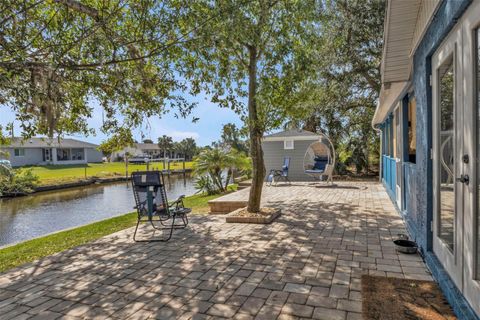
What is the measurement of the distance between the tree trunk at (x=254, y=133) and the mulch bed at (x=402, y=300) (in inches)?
134

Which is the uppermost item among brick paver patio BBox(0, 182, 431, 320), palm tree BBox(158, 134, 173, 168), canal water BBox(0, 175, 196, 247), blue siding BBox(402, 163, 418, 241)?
palm tree BBox(158, 134, 173, 168)

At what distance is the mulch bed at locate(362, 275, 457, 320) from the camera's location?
251 centimetres

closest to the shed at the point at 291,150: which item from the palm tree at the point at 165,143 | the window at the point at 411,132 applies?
the window at the point at 411,132

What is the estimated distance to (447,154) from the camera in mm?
2834

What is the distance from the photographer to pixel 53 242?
5.41m

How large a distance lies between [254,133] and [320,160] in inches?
321

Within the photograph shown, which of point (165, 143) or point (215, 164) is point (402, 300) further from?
point (165, 143)

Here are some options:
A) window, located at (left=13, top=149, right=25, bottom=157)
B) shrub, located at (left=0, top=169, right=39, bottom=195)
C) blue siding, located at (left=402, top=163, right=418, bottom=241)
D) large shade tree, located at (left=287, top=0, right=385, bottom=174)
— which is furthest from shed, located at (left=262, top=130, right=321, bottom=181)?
window, located at (left=13, top=149, right=25, bottom=157)

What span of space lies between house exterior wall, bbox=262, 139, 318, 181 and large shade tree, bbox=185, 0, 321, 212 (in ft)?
27.3

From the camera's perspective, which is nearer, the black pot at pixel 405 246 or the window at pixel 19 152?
the black pot at pixel 405 246

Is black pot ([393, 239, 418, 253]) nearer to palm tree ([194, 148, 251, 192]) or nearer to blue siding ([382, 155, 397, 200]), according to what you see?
blue siding ([382, 155, 397, 200])

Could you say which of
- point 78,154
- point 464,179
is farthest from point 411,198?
point 78,154

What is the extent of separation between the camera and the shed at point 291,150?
48.1 ft

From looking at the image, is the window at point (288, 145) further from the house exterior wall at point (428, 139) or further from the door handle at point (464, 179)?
the door handle at point (464, 179)
